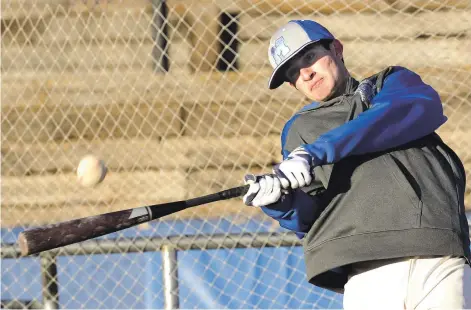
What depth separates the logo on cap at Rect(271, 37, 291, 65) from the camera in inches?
104

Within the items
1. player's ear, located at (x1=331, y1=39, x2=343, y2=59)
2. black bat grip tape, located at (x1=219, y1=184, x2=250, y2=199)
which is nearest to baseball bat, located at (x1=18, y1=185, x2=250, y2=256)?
black bat grip tape, located at (x1=219, y1=184, x2=250, y2=199)

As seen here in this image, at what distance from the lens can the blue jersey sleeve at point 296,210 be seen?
2504 millimetres

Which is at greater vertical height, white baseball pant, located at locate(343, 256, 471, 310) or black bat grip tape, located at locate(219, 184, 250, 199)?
black bat grip tape, located at locate(219, 184, 250, 199)

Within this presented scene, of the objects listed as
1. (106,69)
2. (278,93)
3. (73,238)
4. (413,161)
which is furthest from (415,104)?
(106,69)

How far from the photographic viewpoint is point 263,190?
2385 mm

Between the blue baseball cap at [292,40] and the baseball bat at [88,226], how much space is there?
420 millimetres

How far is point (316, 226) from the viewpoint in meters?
2.60

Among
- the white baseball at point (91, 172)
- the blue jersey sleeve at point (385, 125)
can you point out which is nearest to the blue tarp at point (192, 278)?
the white baseball at point (91, 172)

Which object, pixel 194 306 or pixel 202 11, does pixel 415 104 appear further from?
pixel 202 11

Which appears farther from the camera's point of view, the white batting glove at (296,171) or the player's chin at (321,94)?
the player's chin at (321,94)

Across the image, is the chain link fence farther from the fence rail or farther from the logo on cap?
the logo on cap

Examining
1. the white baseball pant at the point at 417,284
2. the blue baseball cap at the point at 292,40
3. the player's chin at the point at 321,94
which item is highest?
the blue baseball cap at the point at 292,40

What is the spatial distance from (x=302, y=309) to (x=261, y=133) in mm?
1546

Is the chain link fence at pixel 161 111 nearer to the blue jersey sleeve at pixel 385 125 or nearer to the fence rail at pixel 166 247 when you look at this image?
the fence rail at pixel 166 247
